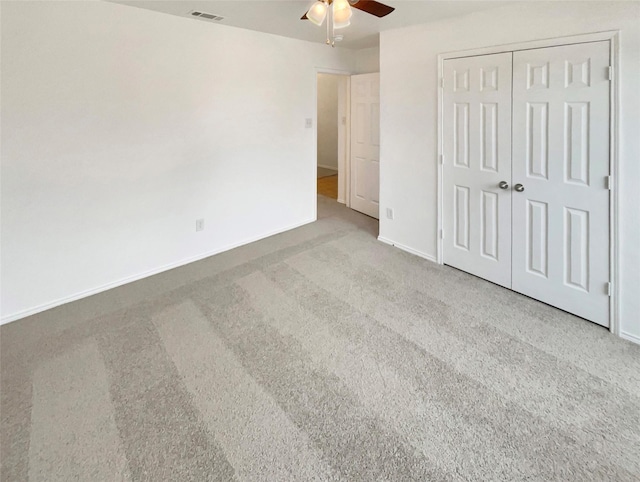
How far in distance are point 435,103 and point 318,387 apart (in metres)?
2.87

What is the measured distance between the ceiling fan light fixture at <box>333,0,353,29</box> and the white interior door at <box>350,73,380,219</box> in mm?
2608

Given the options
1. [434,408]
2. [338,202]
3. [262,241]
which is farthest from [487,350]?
[338,202]

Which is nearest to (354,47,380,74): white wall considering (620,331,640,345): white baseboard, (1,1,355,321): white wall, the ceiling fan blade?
(1,1,355,321): white wall

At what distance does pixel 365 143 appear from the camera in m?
5.61

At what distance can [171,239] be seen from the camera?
4039 millimetres

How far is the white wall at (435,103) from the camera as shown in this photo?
252 cm

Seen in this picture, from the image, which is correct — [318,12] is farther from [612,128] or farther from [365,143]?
[365,143]

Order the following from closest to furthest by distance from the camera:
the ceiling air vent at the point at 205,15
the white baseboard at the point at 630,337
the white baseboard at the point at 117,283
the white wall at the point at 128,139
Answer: the white baseboard at the point at 630,337, the white wall at the point at 128,139, the white baseboard at the point at 117,283, the ceiling air vent at the point at 205,15

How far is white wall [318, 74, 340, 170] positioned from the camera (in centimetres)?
920

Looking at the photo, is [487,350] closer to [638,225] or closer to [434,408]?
[434,408]

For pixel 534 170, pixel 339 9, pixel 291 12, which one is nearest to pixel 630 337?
pixel 534 170

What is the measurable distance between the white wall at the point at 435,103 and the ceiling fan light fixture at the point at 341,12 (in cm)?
136

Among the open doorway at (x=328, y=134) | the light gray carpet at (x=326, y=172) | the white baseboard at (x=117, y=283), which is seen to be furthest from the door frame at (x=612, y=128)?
the light gray carpet at (x=326, y=172)

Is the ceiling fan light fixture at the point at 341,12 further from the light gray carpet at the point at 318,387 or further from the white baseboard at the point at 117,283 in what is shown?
the white baseboard at the point at 117,283
